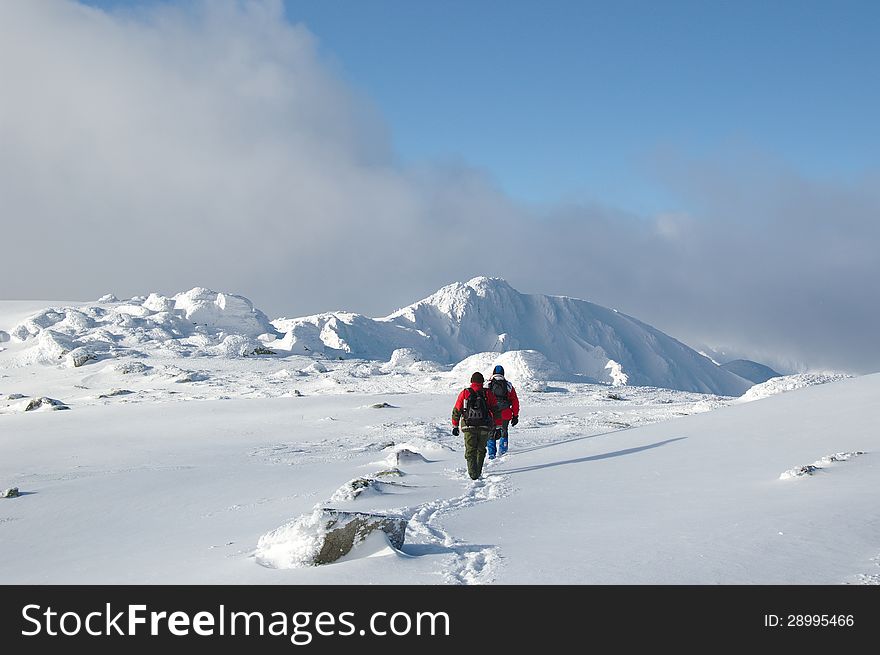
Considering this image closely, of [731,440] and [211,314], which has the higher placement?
[211,314]

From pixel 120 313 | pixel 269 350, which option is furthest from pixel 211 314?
pixel 269 350

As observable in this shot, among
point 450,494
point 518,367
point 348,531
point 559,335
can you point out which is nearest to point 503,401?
point 450,494

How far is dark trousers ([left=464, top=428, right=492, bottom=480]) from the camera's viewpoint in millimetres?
10273

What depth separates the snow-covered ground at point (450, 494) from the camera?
15.9 ft

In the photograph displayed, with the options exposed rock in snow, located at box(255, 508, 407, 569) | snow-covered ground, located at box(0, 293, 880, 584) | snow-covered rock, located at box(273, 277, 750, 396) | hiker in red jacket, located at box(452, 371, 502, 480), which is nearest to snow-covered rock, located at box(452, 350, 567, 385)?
snow-covered ground, located at box(0, 293, 880, 584)

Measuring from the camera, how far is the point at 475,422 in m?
10.5

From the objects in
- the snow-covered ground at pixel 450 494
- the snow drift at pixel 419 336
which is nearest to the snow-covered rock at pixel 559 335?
the snow drift at pixel 419 336

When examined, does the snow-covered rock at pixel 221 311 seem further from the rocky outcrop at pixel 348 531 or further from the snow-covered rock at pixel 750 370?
the snow-covered rock at pixel 750 370

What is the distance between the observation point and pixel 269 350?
48.5 meters

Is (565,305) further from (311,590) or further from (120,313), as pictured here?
(311,590)

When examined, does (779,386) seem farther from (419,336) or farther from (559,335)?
(559,335)

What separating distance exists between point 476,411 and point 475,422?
0.77 ft

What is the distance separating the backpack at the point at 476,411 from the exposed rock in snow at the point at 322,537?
515 cm

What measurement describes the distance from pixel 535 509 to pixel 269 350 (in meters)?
43.6
